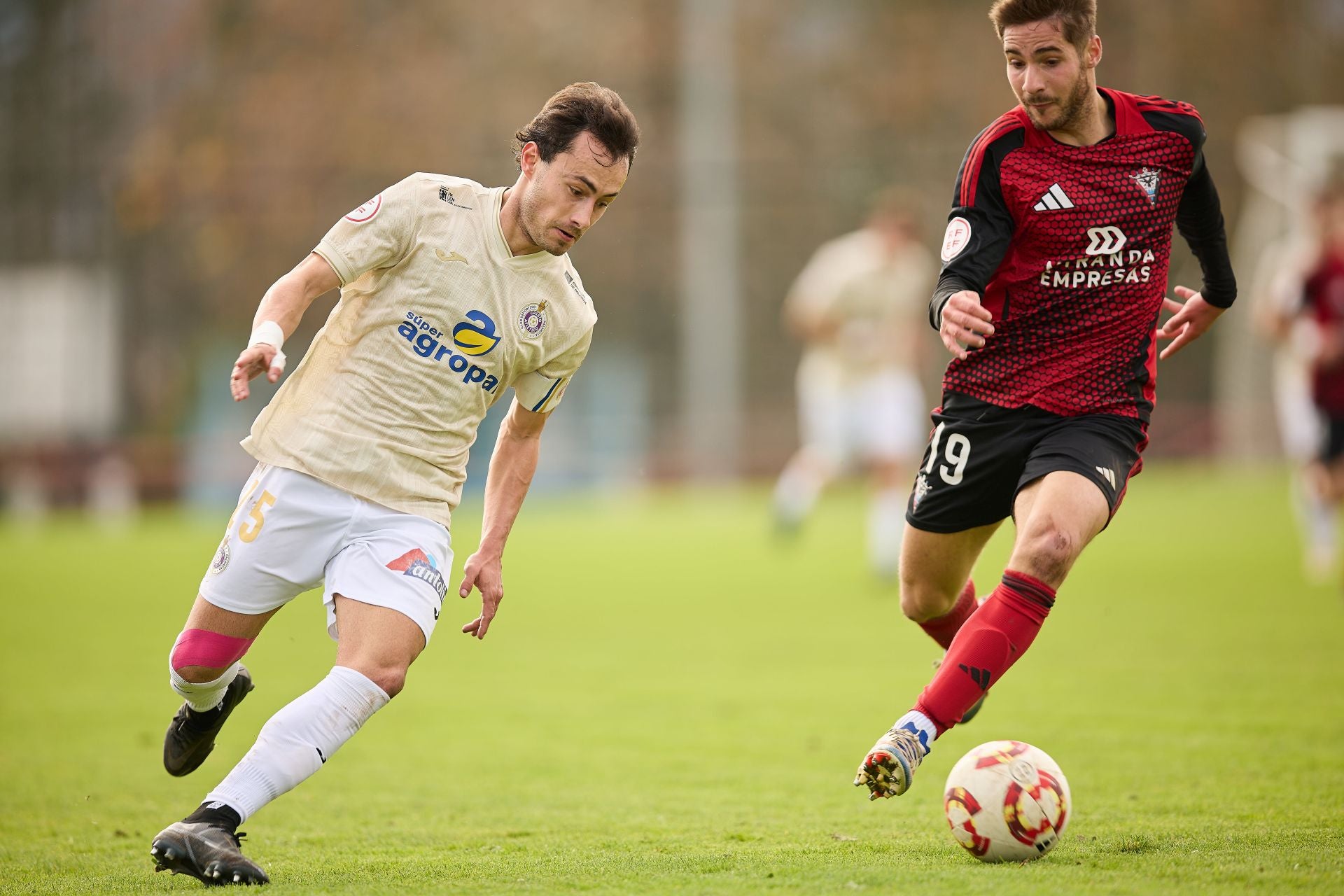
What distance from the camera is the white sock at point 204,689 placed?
4.64m

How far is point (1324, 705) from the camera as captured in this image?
6668mm

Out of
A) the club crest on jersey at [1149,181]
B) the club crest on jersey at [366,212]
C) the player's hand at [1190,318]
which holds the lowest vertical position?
the player's hand at [1190,318]

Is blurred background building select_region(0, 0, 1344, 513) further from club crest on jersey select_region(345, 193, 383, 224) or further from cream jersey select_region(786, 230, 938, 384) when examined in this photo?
club crest on jersey select_region(345, 193, 383, 224)

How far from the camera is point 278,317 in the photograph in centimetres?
405

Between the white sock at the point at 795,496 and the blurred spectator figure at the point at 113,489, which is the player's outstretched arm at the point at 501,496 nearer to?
the white sock at the point at 795,496

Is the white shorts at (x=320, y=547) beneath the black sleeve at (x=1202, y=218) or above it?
beneath

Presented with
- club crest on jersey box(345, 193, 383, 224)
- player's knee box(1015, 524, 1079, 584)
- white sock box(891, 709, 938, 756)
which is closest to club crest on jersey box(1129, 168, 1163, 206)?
player's knee box(1015, 524, 1079, 584)

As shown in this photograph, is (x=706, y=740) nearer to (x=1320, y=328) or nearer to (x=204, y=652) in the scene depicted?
(x=204, y=652)

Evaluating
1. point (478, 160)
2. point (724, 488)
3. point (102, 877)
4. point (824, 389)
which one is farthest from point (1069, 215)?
point (478, 160)

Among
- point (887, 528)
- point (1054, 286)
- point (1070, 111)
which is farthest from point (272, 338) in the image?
point (887, 528)

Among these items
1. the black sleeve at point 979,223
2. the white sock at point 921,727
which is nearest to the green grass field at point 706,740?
the white sock at point 921,727

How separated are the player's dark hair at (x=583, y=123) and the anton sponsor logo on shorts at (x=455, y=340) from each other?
516 mm

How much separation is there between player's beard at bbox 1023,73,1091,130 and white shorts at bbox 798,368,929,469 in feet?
25.9

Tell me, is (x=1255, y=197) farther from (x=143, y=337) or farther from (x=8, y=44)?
(x=8, y=44)
